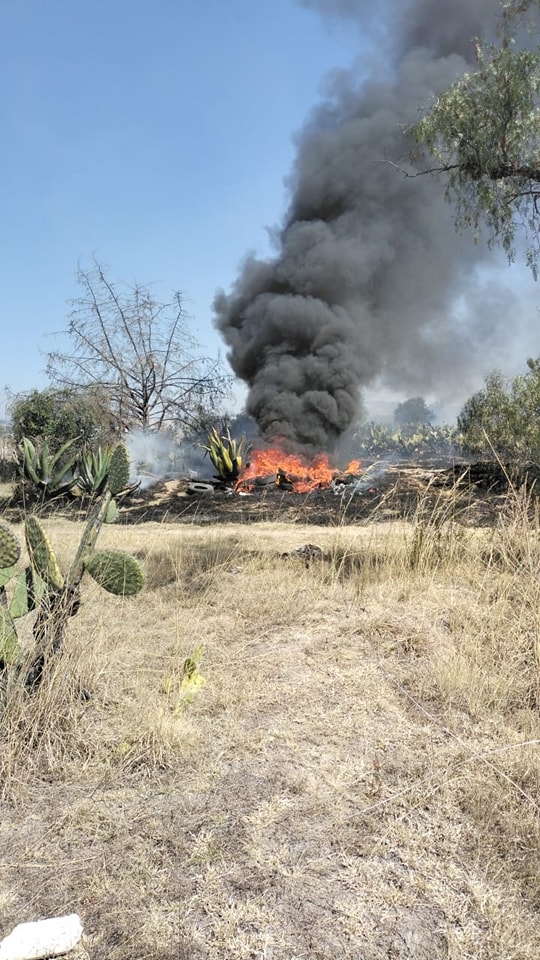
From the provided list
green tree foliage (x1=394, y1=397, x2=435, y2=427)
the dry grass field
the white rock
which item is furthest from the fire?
green tree foliage (x1=394, y1=397, x2=435, y2=427)

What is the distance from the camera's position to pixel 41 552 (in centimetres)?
305

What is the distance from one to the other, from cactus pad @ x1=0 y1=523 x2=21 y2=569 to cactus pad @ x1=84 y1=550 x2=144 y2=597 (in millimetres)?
380

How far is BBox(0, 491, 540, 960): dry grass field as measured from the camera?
1794 mm

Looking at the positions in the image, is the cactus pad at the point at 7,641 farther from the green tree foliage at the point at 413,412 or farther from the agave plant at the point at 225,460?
the green tree foliage at the point at 413,412

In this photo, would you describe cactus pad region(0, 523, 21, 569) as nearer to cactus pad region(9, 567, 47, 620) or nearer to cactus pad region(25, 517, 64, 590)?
cactus pad region(25, 517, 64, 590)

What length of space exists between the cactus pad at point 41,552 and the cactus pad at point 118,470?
752 mm

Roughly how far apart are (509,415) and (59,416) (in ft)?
30.8

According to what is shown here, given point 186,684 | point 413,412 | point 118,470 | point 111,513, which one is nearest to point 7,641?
point 186,684

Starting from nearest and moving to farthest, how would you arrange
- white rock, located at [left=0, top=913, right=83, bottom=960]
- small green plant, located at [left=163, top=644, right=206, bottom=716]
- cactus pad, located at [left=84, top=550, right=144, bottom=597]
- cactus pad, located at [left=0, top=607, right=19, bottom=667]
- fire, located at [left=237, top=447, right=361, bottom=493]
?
white rock, located at [left=0, top=913, right=83, bottom=960], cactus pad, located at [left=0, top=607, right=19, bottom=667], small green plant, located at [left=163, top=644, right=206, bottom=716], cactus pad, located at [left=84, top=550, right=144, bottom=597], fire, located at [left=237, top=447, right=361, bottom=493]

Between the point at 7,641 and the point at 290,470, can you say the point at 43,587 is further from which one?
the point at 290,470

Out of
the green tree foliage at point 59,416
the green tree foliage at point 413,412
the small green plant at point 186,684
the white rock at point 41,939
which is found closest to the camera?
the white rock at point 41,939

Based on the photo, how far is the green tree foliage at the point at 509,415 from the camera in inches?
443

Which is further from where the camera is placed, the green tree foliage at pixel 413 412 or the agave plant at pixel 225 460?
the green tree foliage at pixel 413 412

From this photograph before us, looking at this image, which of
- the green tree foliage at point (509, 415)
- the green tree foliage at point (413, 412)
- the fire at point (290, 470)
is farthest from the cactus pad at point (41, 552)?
the green tree foliage at point (413, 412)
